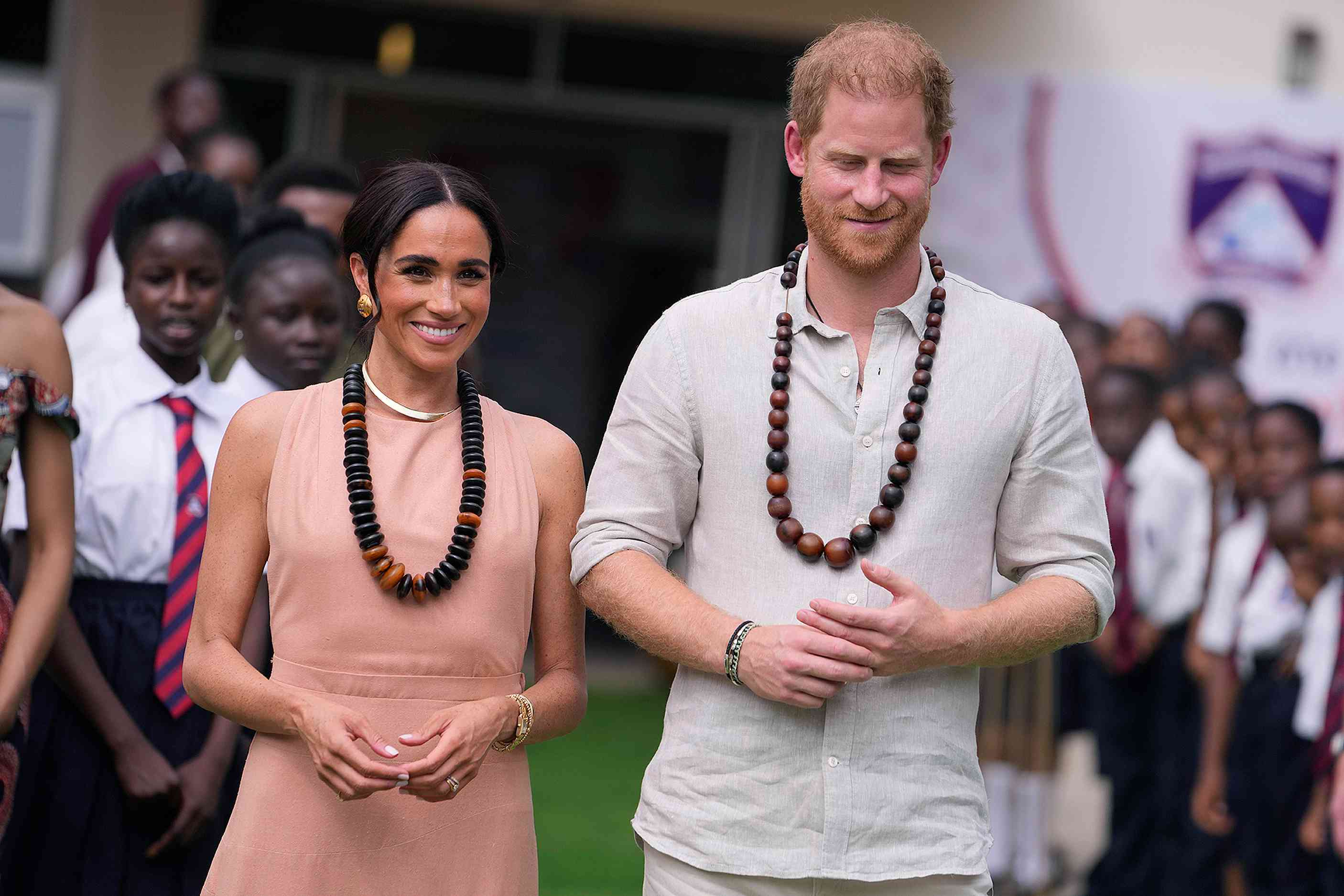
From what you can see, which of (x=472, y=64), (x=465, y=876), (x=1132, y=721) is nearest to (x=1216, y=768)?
(x=1132, y=721)

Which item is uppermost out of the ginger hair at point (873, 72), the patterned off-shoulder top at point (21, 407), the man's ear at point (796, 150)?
the ginger hair at point (873, 72)

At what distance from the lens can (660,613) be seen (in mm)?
2865

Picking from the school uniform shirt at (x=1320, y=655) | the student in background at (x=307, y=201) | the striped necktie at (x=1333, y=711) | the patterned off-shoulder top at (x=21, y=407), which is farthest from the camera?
Answer: the school uniform shirt at (x=1320, y=655)

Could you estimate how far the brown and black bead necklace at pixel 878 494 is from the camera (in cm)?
288

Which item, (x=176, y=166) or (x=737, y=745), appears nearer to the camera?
(x=737, y=745)

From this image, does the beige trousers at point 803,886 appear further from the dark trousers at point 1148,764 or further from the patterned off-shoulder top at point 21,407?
the dark trousers at point 1148,764

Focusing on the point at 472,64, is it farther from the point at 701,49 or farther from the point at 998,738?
the point at 998,738

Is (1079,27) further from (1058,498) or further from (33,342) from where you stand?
(33,342)

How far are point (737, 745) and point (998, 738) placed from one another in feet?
15.9

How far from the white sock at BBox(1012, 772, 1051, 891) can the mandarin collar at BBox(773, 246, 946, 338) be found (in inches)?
190

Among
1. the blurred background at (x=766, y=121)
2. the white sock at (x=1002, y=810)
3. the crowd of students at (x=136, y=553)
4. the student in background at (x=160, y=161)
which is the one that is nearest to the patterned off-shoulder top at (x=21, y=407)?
the crowd of students at (x=136, y=553)

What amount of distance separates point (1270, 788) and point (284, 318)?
4.02m

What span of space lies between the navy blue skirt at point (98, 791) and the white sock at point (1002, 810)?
4315mm

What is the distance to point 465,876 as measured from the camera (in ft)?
9.59
